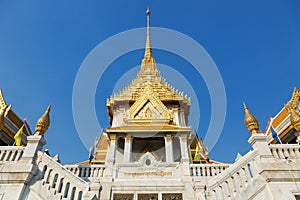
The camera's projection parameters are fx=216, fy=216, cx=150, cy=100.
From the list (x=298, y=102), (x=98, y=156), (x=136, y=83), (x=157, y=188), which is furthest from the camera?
(x=136, y=83)

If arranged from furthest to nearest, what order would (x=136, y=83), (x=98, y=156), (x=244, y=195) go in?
1. (x=136, y=83)
2. (x=98, y=156)
3. (x=244, y=195)

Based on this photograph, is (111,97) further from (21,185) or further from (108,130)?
(21,185)

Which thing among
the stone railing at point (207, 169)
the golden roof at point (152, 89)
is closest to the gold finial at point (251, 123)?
the stone railing at point (207, 169)

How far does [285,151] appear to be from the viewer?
8.18m

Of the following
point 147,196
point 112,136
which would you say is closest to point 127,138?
point 112,136

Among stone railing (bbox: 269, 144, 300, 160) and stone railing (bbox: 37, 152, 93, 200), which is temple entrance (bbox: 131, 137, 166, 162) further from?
stone railing (bbox: 269, 144, 300, 160)

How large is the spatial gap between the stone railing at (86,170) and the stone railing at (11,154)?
2.27 m

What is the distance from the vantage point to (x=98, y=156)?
1967 centimetres

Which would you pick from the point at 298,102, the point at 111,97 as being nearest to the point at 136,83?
the point at 111,97

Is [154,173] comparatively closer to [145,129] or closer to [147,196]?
[147,196]

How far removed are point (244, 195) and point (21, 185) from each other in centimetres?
758

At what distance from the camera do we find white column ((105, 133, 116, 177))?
10727mm

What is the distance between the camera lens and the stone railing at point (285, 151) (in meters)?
8.01

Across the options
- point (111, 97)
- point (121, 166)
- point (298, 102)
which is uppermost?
point (111, 97)
